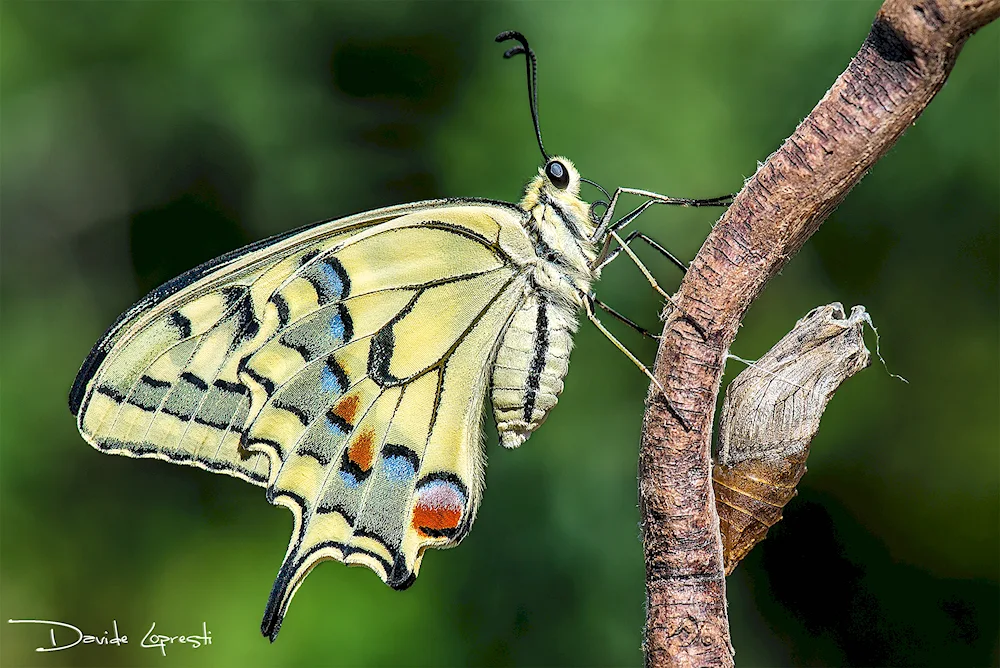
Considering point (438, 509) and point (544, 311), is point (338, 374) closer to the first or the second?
point (438, 509)

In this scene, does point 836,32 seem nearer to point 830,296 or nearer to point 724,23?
point 724,23

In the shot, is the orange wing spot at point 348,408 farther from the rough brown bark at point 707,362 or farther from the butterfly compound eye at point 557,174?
the rough brown bark at point 707,362

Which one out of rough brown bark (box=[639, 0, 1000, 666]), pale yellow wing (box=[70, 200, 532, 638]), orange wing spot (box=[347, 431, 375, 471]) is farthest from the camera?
orange wing spot (box=[347, 431, 375, 471])

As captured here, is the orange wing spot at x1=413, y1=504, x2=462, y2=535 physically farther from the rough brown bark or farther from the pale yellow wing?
the rough brown bark

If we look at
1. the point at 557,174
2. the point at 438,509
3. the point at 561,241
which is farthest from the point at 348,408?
the point at 557,174

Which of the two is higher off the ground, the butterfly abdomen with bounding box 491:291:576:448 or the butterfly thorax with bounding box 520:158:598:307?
the butterfly thorax with bounding box 520:158:598:307

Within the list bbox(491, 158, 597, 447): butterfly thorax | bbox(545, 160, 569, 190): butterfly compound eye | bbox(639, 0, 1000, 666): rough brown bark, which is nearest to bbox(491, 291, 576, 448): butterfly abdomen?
bbox(491, 158, 597, 447): butterfly thorax

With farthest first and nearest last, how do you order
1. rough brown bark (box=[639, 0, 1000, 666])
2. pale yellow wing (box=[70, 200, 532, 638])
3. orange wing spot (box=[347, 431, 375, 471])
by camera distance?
orange wing spot (box=[347, 431, 375, 471]) < pale yellow wing (box=[70, 200, 532, 638]) < rough brown bark (box=[639, 0, 1000, 666])

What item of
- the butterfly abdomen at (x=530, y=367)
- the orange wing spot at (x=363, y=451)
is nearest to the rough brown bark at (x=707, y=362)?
the butterfly abdomen at (x=530, y=367)
